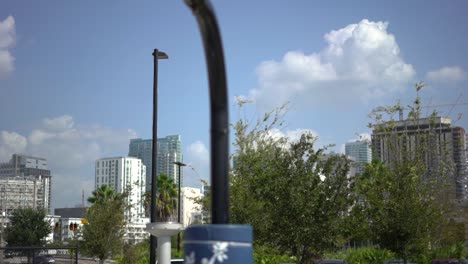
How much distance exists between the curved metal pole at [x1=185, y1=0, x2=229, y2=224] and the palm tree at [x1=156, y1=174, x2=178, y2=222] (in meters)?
50.7

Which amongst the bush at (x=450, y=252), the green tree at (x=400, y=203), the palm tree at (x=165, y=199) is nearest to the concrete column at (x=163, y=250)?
the green tree at (x=400, y=203)

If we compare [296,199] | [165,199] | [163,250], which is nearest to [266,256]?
[296,199]

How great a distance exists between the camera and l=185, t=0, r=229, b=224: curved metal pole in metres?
6.24

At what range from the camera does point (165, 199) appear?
58219 mm

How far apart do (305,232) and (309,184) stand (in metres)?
1.82

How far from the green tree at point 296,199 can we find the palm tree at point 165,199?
34.2 m

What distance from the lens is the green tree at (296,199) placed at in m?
21.6

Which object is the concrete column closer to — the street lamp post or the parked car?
the parked car

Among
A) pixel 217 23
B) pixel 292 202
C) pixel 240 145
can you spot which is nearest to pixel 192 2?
pixel 217 23

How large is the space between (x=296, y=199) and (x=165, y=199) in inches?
1489

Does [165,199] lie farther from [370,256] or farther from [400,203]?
[400,203]

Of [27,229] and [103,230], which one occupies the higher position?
[103,230]

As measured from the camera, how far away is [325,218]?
858 inches

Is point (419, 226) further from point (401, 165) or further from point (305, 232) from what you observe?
point (305, 232)
